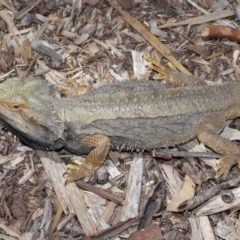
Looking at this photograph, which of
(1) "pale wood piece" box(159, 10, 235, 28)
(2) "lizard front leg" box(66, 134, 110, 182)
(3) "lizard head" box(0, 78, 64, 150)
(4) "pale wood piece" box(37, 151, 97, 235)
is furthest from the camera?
(1) "pale wood piece" box(159, 10, 235, 28)

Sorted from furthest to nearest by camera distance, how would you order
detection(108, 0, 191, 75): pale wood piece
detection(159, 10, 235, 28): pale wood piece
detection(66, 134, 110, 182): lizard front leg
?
1. detection(159, 10, 235, 28): pale wood piece
2. detection(108, 0, 191, 75): pale wood piece
3. detection(66, 134, 110, 182): lizard front leg

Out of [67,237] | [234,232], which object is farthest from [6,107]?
[234,232]

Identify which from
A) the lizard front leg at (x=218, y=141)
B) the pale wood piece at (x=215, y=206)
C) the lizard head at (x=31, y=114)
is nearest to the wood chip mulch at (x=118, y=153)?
the pale wood piece at (x=215, y=206)

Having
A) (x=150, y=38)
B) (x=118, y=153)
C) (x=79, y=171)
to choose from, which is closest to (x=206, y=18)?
(x=150, y=38)

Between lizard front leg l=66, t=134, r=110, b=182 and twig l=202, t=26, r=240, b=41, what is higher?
twig l=202, t=26, r=240, b=41

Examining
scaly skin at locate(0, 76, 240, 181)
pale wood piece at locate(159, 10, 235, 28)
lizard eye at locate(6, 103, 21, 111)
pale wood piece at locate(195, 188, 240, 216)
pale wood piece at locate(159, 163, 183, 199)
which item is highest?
lizard eye at locate(6, 103, 21, 111)

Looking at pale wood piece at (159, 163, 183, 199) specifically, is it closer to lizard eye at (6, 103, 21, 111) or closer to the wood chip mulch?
the wood chip mulch

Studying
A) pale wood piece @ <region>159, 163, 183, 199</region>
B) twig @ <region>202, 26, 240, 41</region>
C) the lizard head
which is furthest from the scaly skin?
twig @ <region>202, 26, 240, 41</region>

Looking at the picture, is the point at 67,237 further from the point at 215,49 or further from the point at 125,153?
the point at 215,49
